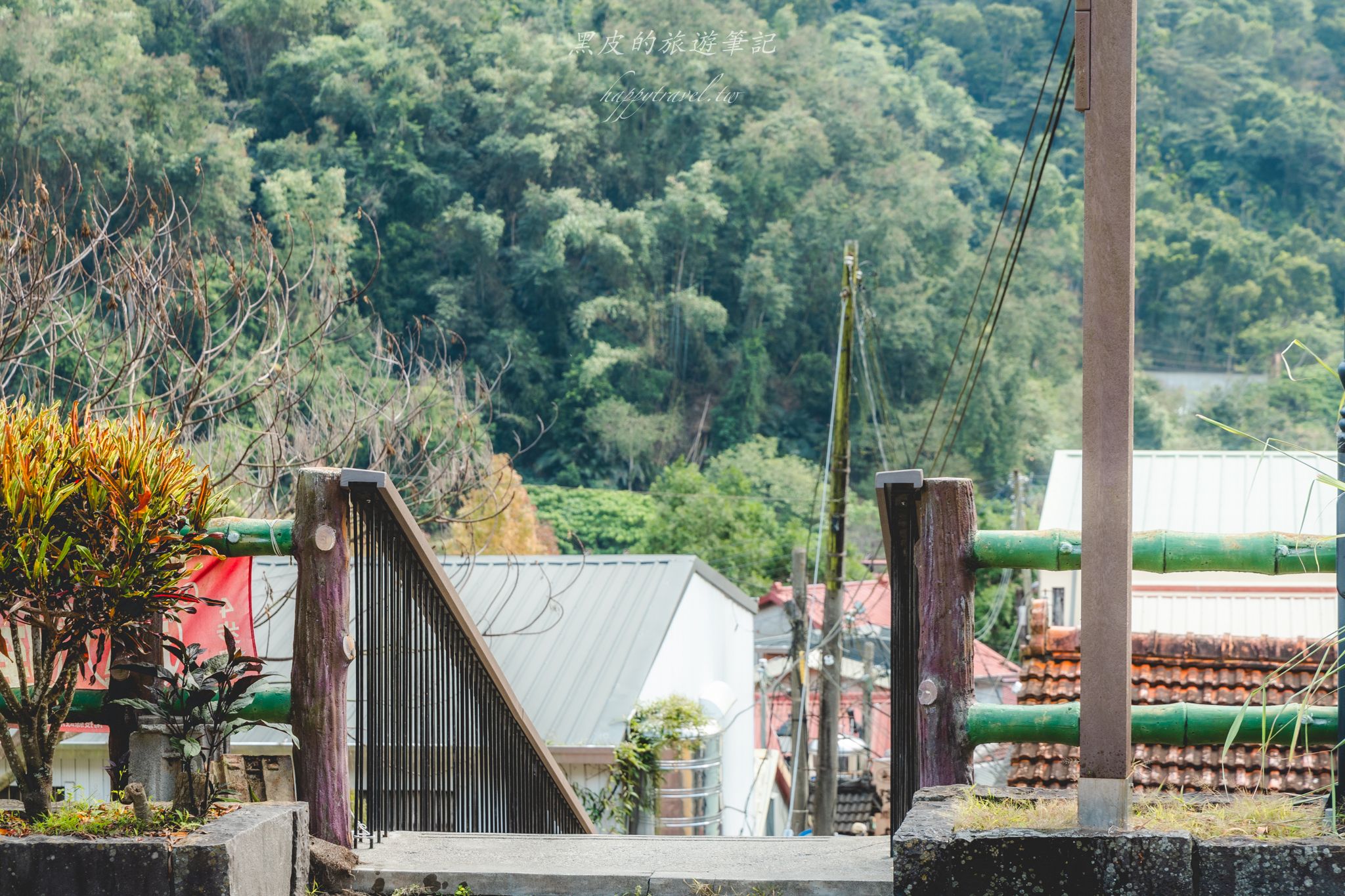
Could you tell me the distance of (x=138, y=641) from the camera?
9.77 feet

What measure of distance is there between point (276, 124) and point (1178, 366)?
3846cm

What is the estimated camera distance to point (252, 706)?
124 inches

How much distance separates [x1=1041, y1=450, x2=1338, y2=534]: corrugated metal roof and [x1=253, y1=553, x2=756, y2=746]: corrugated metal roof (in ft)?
15.0

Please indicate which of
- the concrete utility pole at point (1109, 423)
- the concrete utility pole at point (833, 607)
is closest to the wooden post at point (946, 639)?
the concrete utility pole at point (1109, 423)

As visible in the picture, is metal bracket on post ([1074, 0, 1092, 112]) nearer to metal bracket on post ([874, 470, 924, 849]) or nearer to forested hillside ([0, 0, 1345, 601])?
metal bracket on post ([874, 470, 924, 849])

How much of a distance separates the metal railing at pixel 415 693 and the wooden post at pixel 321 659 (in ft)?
0.20

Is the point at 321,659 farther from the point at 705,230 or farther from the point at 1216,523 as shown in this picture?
the point at 705,230

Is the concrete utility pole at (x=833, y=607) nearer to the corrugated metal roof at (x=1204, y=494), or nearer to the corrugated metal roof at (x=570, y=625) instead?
the corrugated metal roof at (x=570, y=625)

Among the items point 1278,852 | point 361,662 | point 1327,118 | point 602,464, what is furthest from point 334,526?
point 1327,118

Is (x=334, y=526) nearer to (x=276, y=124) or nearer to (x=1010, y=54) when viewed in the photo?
(x=276, y=124)

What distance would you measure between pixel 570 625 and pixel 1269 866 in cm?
1109

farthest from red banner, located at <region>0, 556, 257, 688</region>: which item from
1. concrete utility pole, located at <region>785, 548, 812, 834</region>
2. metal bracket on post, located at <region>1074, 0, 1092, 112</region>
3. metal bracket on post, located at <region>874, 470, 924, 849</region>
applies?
concrete utility pole, located at <region>785, 548, 812, 834</region>

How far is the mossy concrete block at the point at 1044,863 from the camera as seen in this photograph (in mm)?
2160

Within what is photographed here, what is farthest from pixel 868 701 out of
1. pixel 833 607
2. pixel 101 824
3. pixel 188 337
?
pixel 101 824
